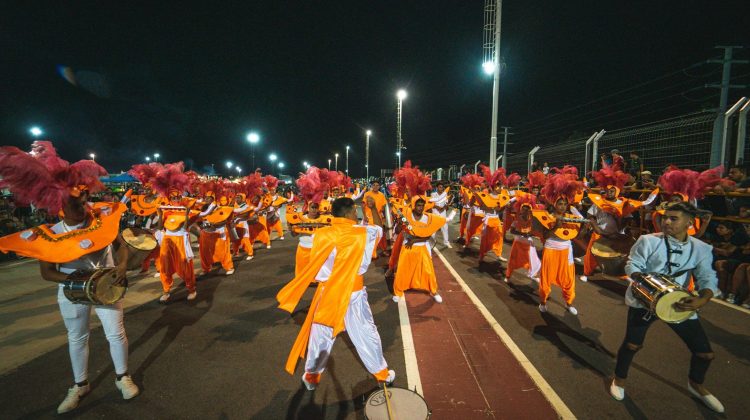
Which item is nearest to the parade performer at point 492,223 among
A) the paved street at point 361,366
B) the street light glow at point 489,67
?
the paved street at point 361,366

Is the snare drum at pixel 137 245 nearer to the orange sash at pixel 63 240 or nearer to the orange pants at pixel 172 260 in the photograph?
the orange sash at pixel 63 240

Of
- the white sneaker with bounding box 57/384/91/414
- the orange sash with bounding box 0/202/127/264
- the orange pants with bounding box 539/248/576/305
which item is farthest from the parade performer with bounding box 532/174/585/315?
the white sneaker with bounding box 57/384/91/414

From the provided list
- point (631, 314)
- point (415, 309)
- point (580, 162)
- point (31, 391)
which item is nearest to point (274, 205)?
point (415, 309)

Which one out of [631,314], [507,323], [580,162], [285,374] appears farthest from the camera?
[580,162]

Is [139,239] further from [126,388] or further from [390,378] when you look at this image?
[390,378]

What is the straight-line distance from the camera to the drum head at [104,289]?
291 centimetres

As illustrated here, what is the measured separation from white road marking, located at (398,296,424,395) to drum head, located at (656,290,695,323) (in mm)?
2298

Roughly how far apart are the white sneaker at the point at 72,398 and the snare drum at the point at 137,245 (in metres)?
1.38

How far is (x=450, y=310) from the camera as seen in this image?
5.46 metres

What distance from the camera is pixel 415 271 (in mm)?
5777

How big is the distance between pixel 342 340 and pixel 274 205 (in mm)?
7038

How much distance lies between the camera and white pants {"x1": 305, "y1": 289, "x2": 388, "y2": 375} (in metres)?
3.21

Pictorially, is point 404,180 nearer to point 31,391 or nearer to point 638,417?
point 638,417

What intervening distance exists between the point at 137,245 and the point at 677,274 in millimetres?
6288
